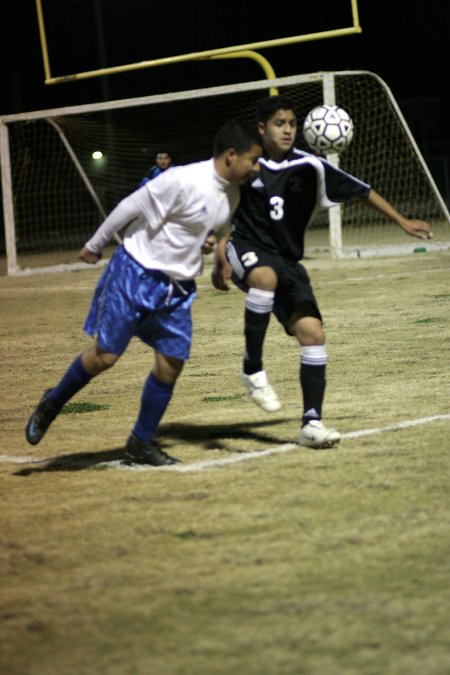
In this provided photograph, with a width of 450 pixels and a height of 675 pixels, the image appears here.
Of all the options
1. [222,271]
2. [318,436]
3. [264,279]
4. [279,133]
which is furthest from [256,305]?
[279,133]

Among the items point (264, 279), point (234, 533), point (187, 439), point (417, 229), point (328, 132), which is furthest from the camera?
point (328, 132)

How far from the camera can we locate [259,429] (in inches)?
261

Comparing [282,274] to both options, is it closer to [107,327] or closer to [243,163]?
[243,163]

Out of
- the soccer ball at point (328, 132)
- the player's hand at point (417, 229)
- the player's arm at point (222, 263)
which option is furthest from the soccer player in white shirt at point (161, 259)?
the soccer ball at point (328, 132)

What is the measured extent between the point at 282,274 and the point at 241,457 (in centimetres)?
97

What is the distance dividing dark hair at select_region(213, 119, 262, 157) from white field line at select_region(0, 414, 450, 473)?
4.71 feet

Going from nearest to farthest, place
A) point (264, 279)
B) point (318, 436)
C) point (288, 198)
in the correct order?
point (318, 436)
point (264, 279)
point (288, 198)

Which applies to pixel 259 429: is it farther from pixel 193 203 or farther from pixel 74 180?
pixel 74 180

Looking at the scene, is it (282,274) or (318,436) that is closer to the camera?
(318,436)

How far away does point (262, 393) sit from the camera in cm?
618

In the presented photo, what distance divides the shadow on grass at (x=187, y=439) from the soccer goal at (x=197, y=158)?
11.9m

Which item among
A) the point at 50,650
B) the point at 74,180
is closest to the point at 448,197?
the point at 74,180

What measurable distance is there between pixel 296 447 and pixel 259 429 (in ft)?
1.98

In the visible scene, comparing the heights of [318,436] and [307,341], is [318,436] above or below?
below
